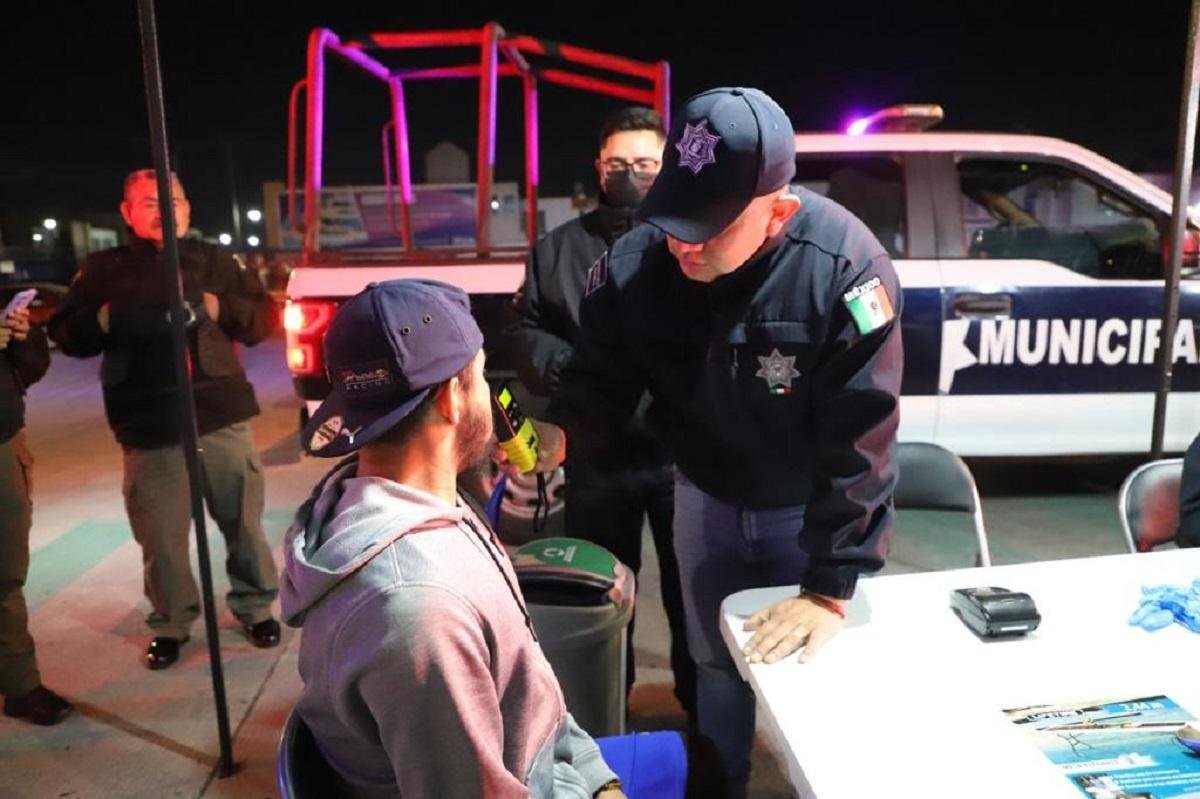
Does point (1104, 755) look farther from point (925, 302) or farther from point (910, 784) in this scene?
point (925, 302)

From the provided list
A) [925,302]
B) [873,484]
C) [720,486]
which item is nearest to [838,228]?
[873,484]

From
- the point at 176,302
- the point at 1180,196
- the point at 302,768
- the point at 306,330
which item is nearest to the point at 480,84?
the point at 306,330

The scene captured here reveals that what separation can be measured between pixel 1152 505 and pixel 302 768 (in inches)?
93.2

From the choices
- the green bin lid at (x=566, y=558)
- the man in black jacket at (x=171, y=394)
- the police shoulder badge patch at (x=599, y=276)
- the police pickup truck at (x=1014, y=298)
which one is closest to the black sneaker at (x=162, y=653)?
the man in black jacket at (x=171, y=394)

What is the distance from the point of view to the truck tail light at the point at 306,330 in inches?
163

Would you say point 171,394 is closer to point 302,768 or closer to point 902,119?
point 302,768

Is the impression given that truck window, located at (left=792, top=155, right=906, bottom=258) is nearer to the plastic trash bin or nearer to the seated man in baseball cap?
the plastic trash bin

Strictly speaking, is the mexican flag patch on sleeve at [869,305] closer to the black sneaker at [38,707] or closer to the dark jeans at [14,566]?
the dark jeans at [14,566]

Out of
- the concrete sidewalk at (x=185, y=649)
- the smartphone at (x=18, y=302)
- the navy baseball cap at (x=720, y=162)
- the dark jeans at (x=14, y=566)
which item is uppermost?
the navy baseball cap at (x=720, y=162)

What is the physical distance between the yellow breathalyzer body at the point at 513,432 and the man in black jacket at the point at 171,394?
5.74 ft

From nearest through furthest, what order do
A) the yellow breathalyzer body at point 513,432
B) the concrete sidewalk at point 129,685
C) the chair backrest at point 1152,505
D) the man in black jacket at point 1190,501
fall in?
the yellow breathalyzer body at point 513,432 → the man in black jacket at point 1190,501 → the chair backrest at point 1152,505 → the concrete sidewalk at point 129,685

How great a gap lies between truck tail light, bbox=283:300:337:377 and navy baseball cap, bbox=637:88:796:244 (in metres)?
2.88

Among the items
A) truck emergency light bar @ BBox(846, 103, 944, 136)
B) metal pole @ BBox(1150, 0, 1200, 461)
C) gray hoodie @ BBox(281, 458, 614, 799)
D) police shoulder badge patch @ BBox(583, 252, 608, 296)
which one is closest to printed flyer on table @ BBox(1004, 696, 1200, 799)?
gray hoodie @ BBox(281, 458, 614, 799)

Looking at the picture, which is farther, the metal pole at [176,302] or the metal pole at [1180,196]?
the metal pole at [1180,196]
